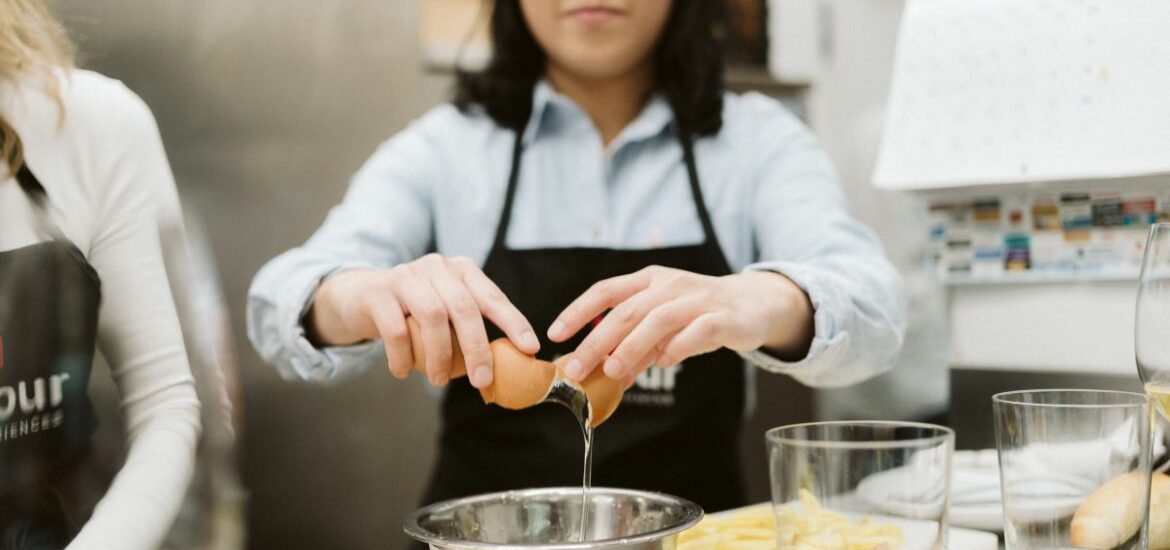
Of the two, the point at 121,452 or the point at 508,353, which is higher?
the point at 508,353

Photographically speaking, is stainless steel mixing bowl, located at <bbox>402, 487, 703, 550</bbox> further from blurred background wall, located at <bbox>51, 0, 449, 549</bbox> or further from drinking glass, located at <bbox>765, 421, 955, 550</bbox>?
blurred background wall, located at <bbox>51, 0, 449, 549</bbox>

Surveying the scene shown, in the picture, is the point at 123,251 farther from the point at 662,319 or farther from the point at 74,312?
the point at 662,319

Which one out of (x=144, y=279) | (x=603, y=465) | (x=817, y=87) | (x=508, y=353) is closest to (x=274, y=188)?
(x=144, y=279)

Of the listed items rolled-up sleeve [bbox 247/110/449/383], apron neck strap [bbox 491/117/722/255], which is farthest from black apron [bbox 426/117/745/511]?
rolled-up sleeve [bbox 247/110/449/383]

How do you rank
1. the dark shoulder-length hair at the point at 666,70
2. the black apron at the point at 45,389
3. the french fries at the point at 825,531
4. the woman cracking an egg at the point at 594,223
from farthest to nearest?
1. the dark shoulder-length hair at the point at 666,70
2. the woman cracking an egg at the point at 594,223
3. the black apron at the point at 45,389
4. the french fries at the point at 825,531

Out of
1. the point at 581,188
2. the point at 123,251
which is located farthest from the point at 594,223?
the point at 123,251

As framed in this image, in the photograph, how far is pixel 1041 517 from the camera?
0.63 metres

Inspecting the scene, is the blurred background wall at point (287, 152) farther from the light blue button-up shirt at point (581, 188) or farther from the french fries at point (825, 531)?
the french fries at point (825, 531)

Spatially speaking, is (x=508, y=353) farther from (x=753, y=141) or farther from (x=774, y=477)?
(x=753, y=141)

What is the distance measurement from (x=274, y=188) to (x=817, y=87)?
2.63 feet

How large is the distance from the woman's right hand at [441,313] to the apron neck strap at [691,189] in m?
0.41

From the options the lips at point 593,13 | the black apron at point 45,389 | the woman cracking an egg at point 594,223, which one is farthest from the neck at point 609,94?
the black apron at point 45,389

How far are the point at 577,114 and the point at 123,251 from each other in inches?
23.6

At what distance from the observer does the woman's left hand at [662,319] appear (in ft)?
2.35
